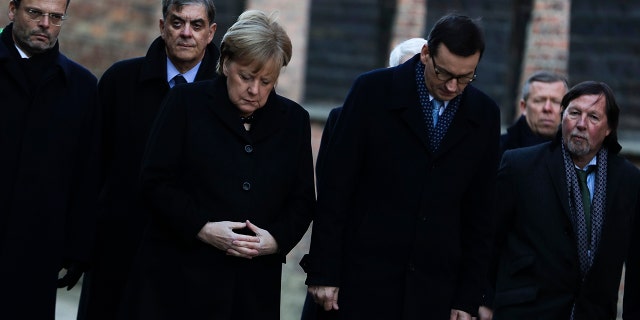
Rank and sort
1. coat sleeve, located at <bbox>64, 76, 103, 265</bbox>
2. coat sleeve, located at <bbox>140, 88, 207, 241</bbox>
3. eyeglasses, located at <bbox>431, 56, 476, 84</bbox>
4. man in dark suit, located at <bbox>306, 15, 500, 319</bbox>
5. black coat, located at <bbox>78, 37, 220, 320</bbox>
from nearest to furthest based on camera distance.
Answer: coat sleeve, located at <bbox>140, 88, 207, 241</bbox> < eyeglasses, located at <bbox>431, 56, 476, 84</bbox> < man in dark suit, located at <bbox>306, 15, 500, 319</bbox> < coat sleeve, located at <bbox>64, 76, 103, 265</bbox> < black coat, located at <bbox>78, 37, 220, 320</bbox>

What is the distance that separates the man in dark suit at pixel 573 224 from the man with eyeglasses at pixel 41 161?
6.06 feet

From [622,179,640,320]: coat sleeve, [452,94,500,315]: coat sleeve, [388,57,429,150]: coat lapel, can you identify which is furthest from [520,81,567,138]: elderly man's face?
[388,57,429,150]: coat lapel

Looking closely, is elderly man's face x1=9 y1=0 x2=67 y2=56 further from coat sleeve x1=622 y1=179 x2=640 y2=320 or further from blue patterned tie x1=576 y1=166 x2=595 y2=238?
coat sleeve x1=622 y1=179 x2=640 y2=320

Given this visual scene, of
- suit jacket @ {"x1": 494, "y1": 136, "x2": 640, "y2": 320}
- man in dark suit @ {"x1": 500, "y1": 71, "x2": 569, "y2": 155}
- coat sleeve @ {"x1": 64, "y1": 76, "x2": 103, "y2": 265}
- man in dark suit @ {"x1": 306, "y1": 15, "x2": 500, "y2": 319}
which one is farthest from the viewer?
man in dark suit @ {"x1": 500, "y1": 71, "x2": 569, "y2": 155}

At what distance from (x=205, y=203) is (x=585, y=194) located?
1.83 metres

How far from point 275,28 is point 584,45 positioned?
19.9ft

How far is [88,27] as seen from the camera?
12.1 m

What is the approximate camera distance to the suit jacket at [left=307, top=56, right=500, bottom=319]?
4.97 meters

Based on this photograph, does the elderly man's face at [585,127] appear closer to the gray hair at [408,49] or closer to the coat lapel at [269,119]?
the gray hair at [408,49]

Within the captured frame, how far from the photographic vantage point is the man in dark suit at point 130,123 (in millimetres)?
5496

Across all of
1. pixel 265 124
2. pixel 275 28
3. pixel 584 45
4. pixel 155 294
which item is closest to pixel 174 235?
pixel 155 294

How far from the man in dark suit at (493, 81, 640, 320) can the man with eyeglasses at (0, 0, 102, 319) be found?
1848 mm

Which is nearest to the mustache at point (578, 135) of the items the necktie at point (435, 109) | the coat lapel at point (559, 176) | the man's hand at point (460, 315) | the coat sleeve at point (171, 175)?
the coat lapel at point (559, 176)

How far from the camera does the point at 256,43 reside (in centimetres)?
472
